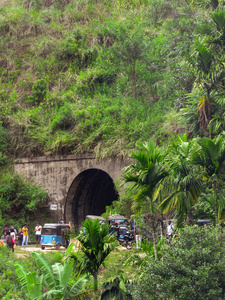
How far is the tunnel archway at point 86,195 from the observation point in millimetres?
24562

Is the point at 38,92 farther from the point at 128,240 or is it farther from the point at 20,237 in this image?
the point at 128,240

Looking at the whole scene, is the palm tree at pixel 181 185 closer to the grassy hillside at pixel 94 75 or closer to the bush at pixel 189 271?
the bush at pixel 189 271

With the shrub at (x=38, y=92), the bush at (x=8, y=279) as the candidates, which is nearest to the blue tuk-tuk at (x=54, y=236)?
the bush at (x=8, y=279)

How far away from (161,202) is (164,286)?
4.02 meters

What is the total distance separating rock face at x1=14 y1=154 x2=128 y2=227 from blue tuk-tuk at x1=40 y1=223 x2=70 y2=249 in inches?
192

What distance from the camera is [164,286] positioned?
292 inches

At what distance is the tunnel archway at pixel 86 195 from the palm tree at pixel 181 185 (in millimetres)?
13756

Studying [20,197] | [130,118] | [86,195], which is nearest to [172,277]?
[130,118]

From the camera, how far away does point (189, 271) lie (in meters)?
7.24

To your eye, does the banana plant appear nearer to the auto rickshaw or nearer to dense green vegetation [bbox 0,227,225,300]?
dense green vegetation [bbox 0,227,225,300]

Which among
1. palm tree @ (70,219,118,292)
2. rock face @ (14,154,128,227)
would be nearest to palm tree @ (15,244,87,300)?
palm tree @ (70,219,118,292)

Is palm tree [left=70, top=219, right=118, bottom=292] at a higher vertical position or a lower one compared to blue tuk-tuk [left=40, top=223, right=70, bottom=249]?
higher

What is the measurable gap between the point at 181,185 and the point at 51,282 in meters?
4.70

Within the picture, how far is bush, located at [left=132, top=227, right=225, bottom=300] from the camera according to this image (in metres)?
7.09
